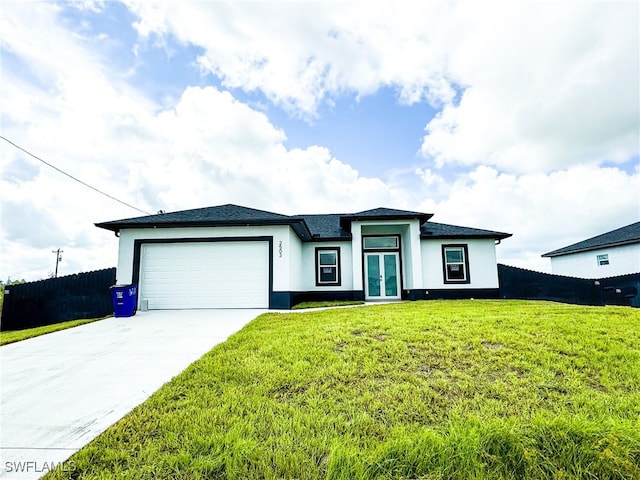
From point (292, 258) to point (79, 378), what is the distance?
815 centimetres

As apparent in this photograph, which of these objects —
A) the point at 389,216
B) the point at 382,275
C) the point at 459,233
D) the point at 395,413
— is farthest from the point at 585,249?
the point at 395,413

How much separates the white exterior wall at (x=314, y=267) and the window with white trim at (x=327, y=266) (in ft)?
0.46

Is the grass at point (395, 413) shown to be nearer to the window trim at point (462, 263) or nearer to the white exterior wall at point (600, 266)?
the window trim at point (462, 263)

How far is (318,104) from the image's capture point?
13.0 m

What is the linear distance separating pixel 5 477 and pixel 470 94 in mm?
14072

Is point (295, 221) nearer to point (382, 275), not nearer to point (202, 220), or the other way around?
point (202, 220)

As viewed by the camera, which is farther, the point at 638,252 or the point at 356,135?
the point at 638,252

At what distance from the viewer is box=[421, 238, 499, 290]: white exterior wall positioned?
14547 mm

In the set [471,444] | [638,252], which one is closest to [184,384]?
[471,444]

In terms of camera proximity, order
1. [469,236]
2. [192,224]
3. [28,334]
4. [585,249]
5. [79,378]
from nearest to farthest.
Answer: [79,378] → [28,334] → [192,224] → [469,236] → [585,249]

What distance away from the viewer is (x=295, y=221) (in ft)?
38.2

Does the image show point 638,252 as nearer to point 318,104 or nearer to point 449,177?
point 449,177

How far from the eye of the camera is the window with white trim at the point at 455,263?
14.6 meters

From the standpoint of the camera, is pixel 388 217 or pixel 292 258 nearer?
pixel 292 258
